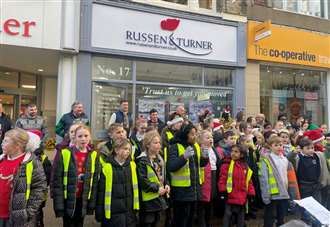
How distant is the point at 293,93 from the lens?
1230cm

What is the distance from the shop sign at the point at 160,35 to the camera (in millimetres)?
9008

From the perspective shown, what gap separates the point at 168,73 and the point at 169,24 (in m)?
1.36

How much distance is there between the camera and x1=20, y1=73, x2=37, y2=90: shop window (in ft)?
36.2

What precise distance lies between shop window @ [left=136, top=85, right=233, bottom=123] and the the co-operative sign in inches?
44.4

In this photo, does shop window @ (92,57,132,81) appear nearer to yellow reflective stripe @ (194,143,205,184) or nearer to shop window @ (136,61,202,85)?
shop window @ (136,61,202,85)

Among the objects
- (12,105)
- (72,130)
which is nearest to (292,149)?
(72,130)

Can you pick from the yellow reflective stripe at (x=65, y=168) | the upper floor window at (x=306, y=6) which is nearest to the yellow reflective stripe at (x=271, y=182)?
the yellow reflective stripe at (x=65, y=168)

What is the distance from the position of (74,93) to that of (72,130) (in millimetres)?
4479

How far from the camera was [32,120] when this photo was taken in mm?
6734

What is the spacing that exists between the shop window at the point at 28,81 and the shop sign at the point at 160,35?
3.51m

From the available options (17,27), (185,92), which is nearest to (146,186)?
(17,27)

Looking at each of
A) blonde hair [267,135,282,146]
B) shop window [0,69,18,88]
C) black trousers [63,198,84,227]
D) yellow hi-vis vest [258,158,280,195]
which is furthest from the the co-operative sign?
black trousers [63,198,84,227]

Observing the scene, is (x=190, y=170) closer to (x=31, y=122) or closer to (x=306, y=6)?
A: (x=31, y=122)

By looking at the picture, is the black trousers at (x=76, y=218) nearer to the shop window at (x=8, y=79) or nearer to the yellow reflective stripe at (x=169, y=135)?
the yellow reflective stripe at (x=169, y=135)
